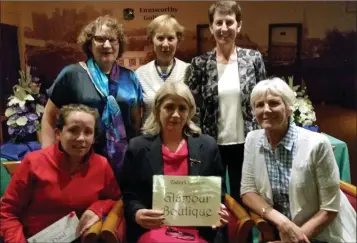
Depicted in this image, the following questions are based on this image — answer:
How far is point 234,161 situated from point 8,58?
3.31 feet

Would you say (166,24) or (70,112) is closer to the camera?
(70,112)

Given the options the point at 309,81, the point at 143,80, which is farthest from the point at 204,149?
the point at 309,81

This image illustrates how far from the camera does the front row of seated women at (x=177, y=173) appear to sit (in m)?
1.46

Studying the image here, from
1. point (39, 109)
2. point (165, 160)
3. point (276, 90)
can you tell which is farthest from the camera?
point (39, 109)

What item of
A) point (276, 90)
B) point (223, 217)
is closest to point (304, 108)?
point (276, 90)

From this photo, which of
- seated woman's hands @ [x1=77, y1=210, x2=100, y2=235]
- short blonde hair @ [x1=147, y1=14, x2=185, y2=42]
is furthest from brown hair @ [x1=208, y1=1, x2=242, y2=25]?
seated woman's hands @ [x1=77, y1=210, x2=100, y2=235]

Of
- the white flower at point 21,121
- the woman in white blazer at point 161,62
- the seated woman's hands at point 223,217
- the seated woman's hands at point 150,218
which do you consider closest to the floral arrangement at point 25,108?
the white flower at point 21,121

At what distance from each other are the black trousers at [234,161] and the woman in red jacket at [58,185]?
55cm

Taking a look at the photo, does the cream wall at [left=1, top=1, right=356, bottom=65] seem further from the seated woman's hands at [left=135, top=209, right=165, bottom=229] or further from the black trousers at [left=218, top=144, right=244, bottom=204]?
the seated woman's hands at [left=135, top=209, right=165, bottom=229]

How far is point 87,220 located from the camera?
4.89 feet

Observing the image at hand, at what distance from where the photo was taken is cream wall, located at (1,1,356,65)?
1595mm

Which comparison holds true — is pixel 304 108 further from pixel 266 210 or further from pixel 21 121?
pixel 21 121

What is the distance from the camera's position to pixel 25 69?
1.63 m

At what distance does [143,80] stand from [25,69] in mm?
479
